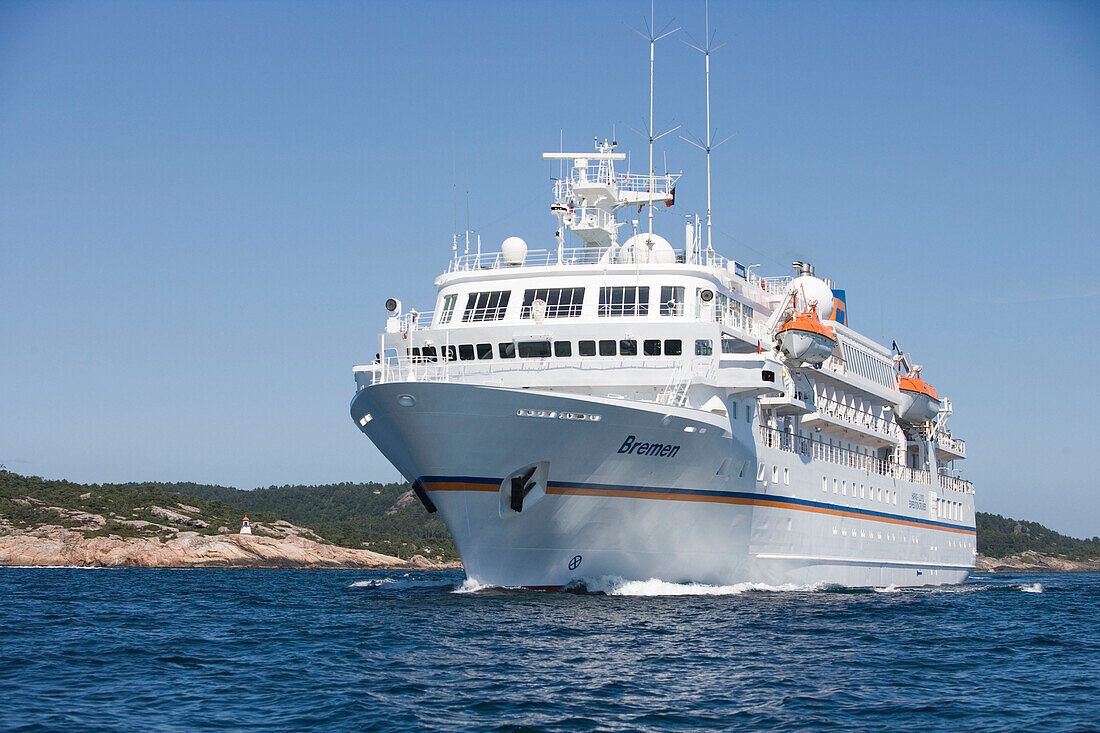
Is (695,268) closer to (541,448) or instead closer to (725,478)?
(725,478)

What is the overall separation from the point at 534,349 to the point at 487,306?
92.7 inches

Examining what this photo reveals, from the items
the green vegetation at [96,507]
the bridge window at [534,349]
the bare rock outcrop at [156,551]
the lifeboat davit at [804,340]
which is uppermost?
the lifeboat davit at [804,340]

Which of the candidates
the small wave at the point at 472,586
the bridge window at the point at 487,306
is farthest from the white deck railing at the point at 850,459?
the small wave at the point at 472,586

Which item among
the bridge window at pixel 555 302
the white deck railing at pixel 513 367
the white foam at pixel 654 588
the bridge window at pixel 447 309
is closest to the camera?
the white foam at pixel 654 588

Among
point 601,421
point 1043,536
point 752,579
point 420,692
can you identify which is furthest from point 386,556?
point 1043,536

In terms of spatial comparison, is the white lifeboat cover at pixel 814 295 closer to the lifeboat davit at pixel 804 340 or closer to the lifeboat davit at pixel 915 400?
the lifeboat davit at pixel 804 340

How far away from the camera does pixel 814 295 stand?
38844 mm

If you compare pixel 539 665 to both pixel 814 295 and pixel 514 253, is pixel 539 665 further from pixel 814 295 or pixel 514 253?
pixel 814 295

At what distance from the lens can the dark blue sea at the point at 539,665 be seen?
47.7 ft

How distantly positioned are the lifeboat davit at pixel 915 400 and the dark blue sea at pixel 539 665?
17.4 m

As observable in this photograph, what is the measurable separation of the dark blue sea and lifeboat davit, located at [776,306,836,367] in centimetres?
755

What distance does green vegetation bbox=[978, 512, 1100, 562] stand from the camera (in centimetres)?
14075

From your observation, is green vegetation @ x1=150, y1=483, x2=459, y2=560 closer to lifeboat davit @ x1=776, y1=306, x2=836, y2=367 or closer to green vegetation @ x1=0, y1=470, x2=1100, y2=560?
green vegetation @ x1=0, y1=470, x2=1100, y2=560

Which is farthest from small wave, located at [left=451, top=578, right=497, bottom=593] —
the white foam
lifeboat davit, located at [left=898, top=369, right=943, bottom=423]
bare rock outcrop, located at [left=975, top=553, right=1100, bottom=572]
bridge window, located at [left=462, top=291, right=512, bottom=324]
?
bare rock outcrop, located at [left=975, top=553, right=1100, bottom=572]
